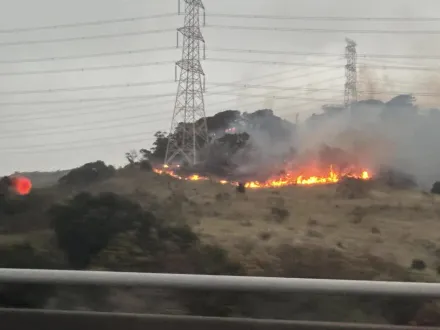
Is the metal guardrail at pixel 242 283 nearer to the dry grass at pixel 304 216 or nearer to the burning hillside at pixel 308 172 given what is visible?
the dry grass at pixel 304 216

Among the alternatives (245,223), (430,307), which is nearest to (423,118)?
(245,223)

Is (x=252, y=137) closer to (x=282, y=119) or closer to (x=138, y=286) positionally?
(x=282, y=119)

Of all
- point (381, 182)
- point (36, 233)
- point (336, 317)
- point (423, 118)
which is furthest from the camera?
point (423, 118)

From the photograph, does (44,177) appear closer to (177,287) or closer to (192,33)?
(192,33)

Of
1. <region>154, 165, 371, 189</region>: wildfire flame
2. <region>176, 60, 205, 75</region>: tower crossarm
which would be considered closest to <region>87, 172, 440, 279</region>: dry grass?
<region>154, 165, 371, 189</region>: wildfire flame

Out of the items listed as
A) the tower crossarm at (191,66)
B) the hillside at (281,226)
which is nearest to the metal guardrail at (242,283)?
the hillside at (281,226)

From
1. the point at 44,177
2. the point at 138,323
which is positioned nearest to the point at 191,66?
the point at 44,177
